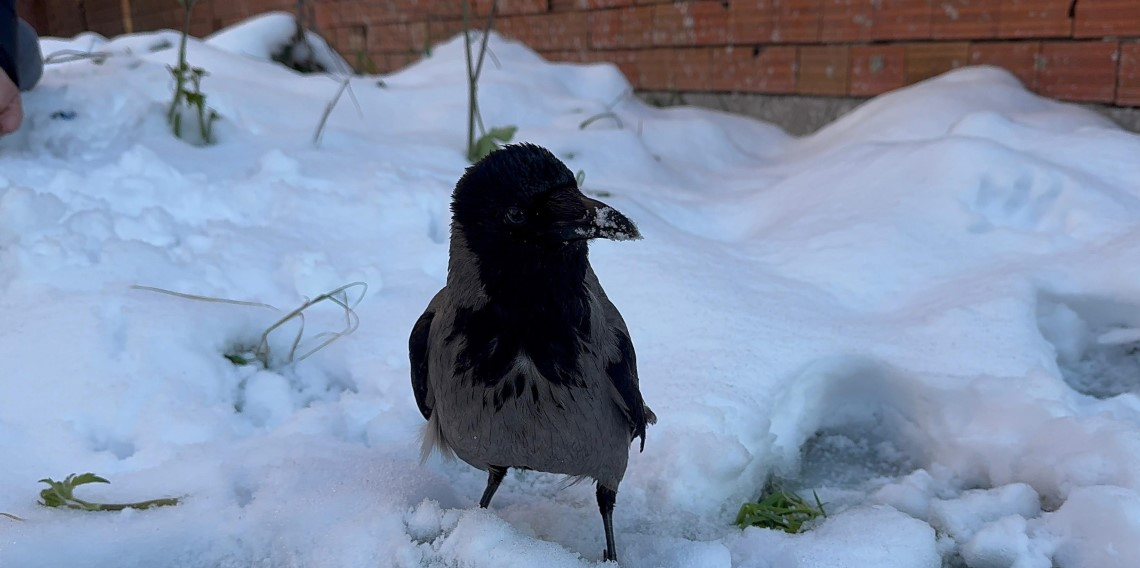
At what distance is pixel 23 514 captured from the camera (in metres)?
1.48

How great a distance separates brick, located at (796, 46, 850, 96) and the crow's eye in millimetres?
3216

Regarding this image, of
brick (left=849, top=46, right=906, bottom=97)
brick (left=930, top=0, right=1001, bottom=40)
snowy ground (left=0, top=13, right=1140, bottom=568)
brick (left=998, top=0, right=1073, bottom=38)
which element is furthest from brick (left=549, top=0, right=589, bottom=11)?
brick (left=998, top=0, right=1073, bottom=38)

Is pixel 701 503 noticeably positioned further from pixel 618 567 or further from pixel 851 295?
pixel 851 295

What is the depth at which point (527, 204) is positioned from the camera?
1.33 metres

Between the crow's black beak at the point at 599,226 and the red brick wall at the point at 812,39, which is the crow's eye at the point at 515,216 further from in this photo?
the red brick wall at the point at 812,39

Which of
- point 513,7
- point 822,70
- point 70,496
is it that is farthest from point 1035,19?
point 70,496

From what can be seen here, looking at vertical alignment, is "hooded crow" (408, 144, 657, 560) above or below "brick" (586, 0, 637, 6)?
below

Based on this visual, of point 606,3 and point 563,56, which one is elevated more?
point 606,3

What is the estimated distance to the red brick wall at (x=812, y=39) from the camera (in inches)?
126

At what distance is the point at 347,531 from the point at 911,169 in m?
2.35

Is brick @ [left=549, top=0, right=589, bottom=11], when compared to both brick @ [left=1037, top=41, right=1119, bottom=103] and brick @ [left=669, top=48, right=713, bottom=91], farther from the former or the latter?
brick @ [left=1037, top=41, right=1119, bottom=103]

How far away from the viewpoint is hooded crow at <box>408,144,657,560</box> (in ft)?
4.36

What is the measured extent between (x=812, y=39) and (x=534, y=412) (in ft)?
11.0

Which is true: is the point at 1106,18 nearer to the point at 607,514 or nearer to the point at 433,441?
the point at 607,514
